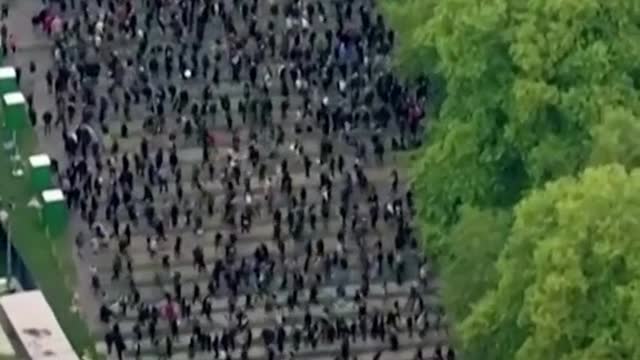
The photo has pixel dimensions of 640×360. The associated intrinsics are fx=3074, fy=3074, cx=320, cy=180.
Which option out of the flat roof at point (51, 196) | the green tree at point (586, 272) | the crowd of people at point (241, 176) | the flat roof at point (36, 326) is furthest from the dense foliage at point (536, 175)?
the flat roof at point (51, 196)

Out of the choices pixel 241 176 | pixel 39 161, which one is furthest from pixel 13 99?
pixel 241 176

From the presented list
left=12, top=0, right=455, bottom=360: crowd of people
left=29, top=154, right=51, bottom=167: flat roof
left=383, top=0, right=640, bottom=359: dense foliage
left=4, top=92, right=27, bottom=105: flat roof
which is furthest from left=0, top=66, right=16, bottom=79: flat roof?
left=383, top=0, right=640, bottom=359: dense foliage

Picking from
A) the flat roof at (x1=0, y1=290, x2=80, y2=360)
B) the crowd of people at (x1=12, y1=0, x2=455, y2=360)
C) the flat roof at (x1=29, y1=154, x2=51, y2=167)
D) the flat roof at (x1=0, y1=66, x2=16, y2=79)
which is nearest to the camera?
the flat roof at (x1=0, y1=290, x2=80, y2=360)

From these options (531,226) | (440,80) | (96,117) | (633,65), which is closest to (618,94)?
(633,65)

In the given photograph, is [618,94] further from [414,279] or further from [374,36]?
[374,36]

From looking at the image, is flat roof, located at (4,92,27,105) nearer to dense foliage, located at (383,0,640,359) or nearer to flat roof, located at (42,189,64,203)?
flat roof, located at (42,189,64,203)
